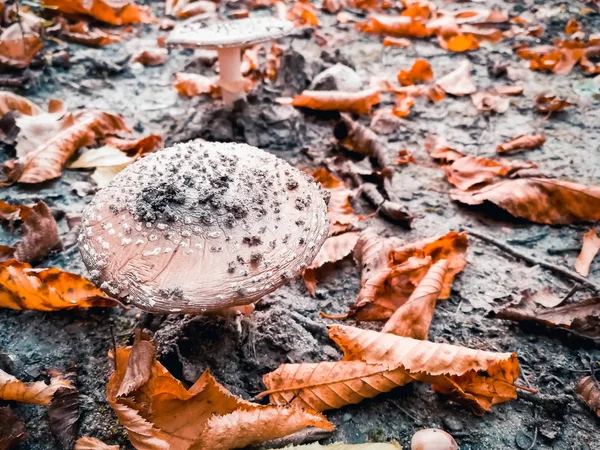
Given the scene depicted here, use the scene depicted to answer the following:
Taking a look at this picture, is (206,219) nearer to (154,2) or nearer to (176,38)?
(176,38)

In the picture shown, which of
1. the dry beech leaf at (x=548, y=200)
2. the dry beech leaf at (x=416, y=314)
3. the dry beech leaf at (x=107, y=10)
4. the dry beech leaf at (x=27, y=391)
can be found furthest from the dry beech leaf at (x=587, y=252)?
the dry beech leaf at (x=107, y=10)

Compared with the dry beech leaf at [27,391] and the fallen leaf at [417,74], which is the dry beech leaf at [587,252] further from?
the dry beech leaf at [27,391]

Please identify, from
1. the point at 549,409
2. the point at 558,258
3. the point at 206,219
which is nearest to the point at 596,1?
the point at 558,258

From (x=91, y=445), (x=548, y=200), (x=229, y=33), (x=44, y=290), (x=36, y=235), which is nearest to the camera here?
(x=91, y=445)

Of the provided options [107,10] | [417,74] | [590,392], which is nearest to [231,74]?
[417,74]

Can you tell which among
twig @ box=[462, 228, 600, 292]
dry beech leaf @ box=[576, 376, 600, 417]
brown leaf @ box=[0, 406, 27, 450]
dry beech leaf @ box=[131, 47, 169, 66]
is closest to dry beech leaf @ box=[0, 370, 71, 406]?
brown leaf @ box=[0, 406, 27, 450]

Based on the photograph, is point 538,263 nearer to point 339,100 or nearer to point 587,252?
point 587,252

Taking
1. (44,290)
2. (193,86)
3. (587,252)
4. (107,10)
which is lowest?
(587,252)

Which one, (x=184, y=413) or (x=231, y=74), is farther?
(x=231, y=74)
